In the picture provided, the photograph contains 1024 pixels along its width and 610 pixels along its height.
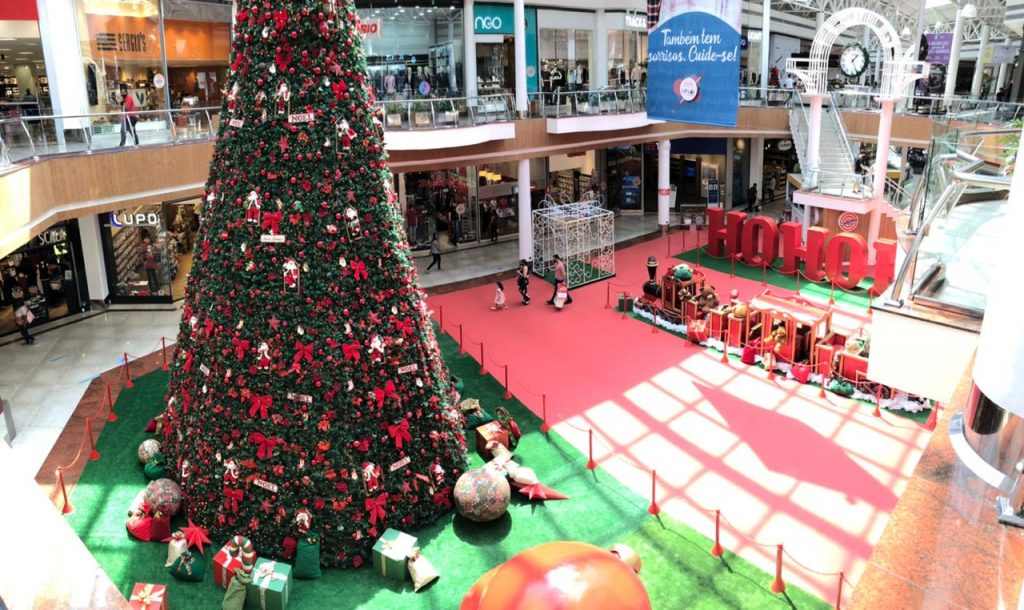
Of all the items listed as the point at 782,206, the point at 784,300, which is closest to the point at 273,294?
the point at 784,300

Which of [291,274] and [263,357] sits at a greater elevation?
[291,274]

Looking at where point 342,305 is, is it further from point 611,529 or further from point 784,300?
point 784,300

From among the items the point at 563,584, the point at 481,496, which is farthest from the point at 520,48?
the point at 563,584

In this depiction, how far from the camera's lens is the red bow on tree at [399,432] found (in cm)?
991

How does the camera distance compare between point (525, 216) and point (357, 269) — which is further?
point (525, 216)

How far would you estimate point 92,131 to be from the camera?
15633 mm

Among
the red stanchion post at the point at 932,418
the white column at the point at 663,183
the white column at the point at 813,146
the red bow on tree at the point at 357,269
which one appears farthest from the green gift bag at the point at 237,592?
the white column at the point at 663,183

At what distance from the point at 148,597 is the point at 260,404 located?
237 cm

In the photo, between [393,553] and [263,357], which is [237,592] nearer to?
[393,553]

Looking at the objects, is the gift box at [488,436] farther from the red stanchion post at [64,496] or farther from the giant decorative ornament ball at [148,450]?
the red stanchion post at [64,496]

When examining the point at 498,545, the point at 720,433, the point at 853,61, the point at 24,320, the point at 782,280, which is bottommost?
the point at 498,545

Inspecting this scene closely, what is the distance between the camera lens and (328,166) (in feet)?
30.5

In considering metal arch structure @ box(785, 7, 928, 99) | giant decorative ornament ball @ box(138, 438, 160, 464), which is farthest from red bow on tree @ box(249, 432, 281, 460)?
metal arch structure @ box(785, 7, 928, 99)

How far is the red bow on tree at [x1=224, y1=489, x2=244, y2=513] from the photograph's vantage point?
31.7 feet
